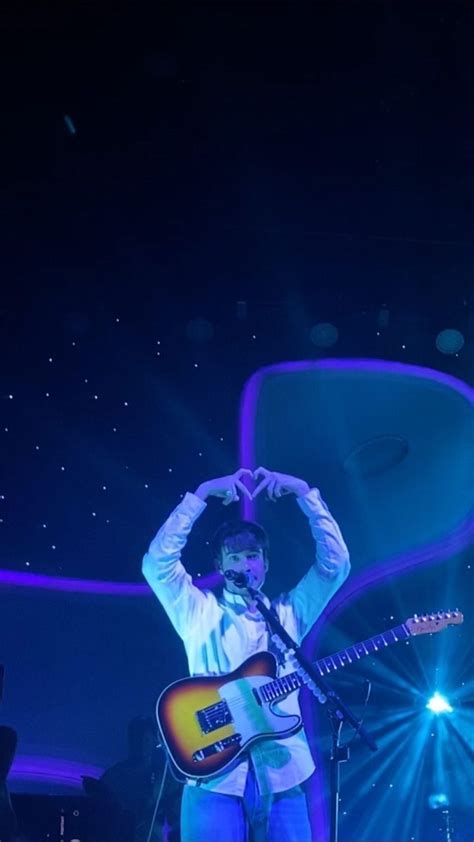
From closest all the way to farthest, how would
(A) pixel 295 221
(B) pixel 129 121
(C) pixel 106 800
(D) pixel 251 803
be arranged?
(D) pixel 251 803 < (C) pixel 106 800 < (B) pixel 129 121 < (A) pixel 295 221

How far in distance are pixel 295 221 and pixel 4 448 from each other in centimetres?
205

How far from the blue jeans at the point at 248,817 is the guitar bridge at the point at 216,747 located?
14 centimetres

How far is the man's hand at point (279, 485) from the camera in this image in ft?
13.9

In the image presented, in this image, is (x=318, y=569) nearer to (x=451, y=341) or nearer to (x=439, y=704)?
(x=439, y=704)

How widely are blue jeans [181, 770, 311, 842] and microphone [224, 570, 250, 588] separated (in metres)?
0.79

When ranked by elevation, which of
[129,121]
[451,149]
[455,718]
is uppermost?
[129,121]

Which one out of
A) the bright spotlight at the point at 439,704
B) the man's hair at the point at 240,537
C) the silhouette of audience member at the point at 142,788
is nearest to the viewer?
the silhouette of audience member at the point at 142,788

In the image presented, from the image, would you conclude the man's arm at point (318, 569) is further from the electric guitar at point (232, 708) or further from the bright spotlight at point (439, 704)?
the bright spotlight at point (439, 704)

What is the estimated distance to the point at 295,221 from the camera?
463 cm

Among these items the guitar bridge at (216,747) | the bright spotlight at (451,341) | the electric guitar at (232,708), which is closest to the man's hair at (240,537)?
Answer: the electric guitar at (232,708)

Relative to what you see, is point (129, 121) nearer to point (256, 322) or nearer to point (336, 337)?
point (256, 322)

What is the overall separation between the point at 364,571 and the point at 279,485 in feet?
2.30

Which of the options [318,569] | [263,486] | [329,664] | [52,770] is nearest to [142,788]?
[52,770]

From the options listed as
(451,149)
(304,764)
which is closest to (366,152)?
(451,149)
